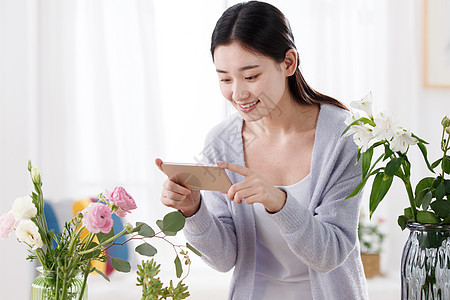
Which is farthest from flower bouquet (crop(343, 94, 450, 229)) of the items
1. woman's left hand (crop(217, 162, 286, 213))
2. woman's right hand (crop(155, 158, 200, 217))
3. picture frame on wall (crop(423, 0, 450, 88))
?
picture frame on wall (crop(423, 0, 450, 88))

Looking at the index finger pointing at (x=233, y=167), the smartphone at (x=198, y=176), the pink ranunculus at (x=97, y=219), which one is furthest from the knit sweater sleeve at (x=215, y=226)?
the pink ranunculus at (x=97, y=219)

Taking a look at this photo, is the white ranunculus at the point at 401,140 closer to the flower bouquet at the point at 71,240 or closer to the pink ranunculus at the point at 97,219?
the flower bouquet at the point at 71,240

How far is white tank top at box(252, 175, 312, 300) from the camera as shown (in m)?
1.52

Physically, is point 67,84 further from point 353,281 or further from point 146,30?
point 353,281

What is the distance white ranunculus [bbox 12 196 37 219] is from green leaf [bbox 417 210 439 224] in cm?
75

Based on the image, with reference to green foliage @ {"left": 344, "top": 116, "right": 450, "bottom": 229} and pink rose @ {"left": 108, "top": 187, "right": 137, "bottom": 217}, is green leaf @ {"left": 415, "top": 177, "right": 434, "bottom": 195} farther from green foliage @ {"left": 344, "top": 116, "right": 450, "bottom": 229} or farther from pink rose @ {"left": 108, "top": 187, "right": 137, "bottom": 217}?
pink rose @ {"left": 108, "top": 187, "right": 137, "bottom": 217}

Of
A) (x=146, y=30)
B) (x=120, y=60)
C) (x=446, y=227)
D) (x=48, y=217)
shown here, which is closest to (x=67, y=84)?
(x=120, y=60)

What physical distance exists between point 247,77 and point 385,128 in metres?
0.48

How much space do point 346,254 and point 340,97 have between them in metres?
1.80

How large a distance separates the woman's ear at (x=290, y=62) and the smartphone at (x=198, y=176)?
0.43 meters

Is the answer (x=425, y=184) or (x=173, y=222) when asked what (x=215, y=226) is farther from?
(x=425, y=184)

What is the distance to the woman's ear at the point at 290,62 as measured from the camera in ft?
4.90

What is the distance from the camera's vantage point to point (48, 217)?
2795 mm

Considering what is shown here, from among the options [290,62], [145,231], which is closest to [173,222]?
[145,231]
